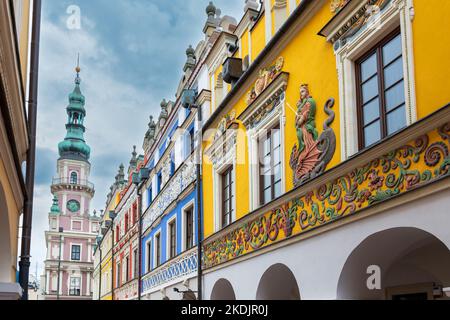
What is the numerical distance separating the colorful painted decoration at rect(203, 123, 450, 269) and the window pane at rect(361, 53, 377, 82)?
56.1 inches

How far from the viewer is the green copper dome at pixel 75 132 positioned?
79.8 metres

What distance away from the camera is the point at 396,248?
342 inches

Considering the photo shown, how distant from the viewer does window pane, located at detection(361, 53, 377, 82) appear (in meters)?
8.95

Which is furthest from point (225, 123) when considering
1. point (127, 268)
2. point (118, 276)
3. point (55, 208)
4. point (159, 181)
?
point (55, 208)

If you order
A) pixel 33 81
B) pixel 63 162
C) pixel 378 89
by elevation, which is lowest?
pixel 378 89

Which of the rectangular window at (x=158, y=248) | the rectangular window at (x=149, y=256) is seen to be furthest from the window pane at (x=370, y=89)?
the rectangular window at (x=149, y=256)

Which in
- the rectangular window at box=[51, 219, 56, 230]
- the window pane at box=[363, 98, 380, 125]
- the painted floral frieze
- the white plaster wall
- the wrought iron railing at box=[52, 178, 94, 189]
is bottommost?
the white plaster wall

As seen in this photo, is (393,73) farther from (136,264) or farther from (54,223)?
(54,223)

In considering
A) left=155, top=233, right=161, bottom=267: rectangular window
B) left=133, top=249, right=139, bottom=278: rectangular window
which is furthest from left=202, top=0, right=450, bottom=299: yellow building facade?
left=133, top=249, right=139, bottom=278: rectangular window

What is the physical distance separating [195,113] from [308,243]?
861 centimetres

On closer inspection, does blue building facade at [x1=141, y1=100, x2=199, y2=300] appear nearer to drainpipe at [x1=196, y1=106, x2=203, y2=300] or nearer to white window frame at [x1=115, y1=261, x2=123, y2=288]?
drainpipe at [x1=196, y1=106, x2=203, y2=300]

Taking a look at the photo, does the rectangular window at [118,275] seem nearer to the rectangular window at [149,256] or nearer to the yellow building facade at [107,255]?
the yellow building facade at [107,255]
